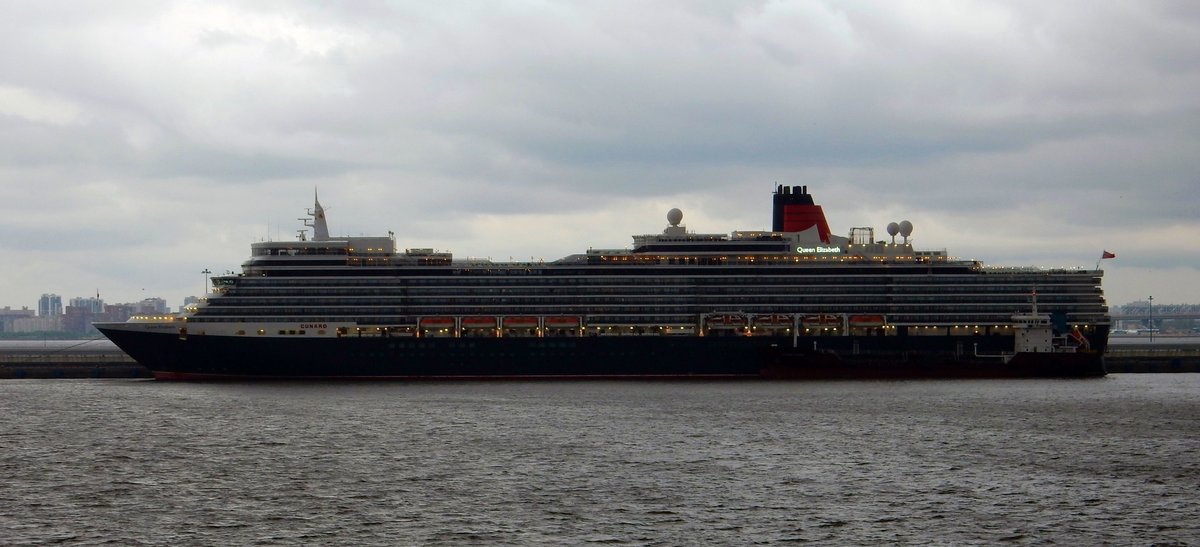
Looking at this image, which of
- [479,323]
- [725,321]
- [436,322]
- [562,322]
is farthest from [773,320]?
[436,322]

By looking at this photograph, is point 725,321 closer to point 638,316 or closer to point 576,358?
point 638,316

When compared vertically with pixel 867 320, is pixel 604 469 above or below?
below

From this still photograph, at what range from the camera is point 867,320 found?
98312mm

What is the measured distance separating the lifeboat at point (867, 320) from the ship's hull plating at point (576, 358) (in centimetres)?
150

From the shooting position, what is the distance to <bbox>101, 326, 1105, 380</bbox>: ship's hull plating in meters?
95.3

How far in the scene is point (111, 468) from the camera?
168 ft

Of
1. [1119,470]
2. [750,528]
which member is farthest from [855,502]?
[1119,470]

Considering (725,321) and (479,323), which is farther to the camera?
(725,321)

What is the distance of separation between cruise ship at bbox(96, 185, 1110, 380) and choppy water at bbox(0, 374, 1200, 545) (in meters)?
14.2

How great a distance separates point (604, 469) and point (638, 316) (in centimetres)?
4856

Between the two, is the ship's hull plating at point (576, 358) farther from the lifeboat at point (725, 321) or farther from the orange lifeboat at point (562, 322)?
the orange lifeboat at point (562, 322)

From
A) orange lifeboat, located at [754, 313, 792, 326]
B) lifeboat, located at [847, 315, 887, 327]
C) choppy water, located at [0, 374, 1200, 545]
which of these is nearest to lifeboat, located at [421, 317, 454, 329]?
choppy water, located at [0, 374, 1200, 545]

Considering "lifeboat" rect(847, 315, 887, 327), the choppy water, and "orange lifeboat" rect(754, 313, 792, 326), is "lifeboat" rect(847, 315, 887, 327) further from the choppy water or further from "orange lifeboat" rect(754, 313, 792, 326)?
the choppy water

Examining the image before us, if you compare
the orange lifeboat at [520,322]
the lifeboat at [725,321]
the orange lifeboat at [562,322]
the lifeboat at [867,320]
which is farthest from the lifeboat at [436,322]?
the lifeboat at [867,320]
